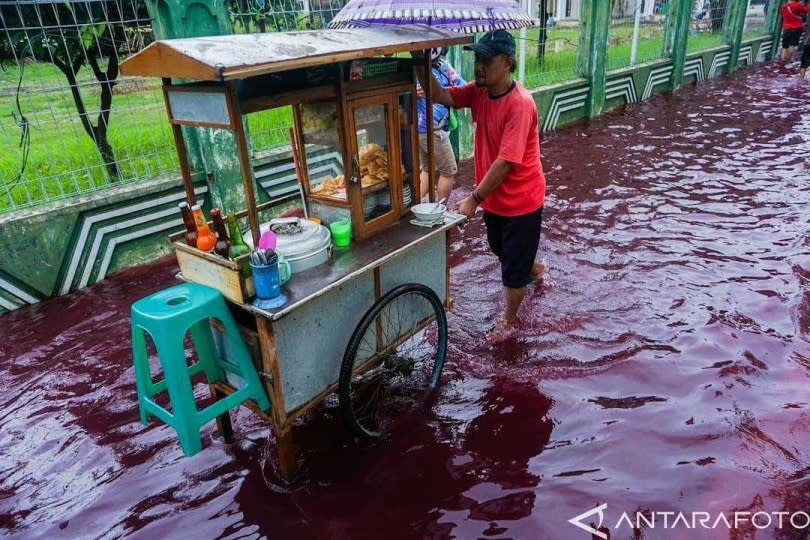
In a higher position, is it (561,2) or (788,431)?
(561,2)

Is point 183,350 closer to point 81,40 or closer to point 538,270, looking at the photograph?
point 538,270

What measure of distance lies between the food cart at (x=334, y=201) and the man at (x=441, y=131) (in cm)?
155

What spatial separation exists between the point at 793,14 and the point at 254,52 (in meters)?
17.4

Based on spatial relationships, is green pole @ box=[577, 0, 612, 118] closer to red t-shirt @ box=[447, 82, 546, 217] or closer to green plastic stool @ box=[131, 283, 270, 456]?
red t-shirt @ box=[447, 82, 546, 217]

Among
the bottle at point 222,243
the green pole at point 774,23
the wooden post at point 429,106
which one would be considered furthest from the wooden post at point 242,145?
the green pole at point 774,23

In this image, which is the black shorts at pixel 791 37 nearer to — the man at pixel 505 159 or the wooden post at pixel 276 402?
the man at pixel 505 159

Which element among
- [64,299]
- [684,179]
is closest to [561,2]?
[684,179]

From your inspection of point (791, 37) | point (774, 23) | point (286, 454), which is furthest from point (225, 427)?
point (774, 23)

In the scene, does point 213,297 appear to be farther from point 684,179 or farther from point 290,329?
point 684,179

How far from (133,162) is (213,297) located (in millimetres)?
3198

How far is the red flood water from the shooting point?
2477 millimetres

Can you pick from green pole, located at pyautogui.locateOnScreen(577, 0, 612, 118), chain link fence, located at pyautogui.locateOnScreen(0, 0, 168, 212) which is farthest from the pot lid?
green pole, located at pyautogui.locateOnScreen(577, 0, 612, 118)

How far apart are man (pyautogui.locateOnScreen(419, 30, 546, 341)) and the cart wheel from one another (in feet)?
1.95

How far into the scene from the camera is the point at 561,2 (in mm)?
12836
